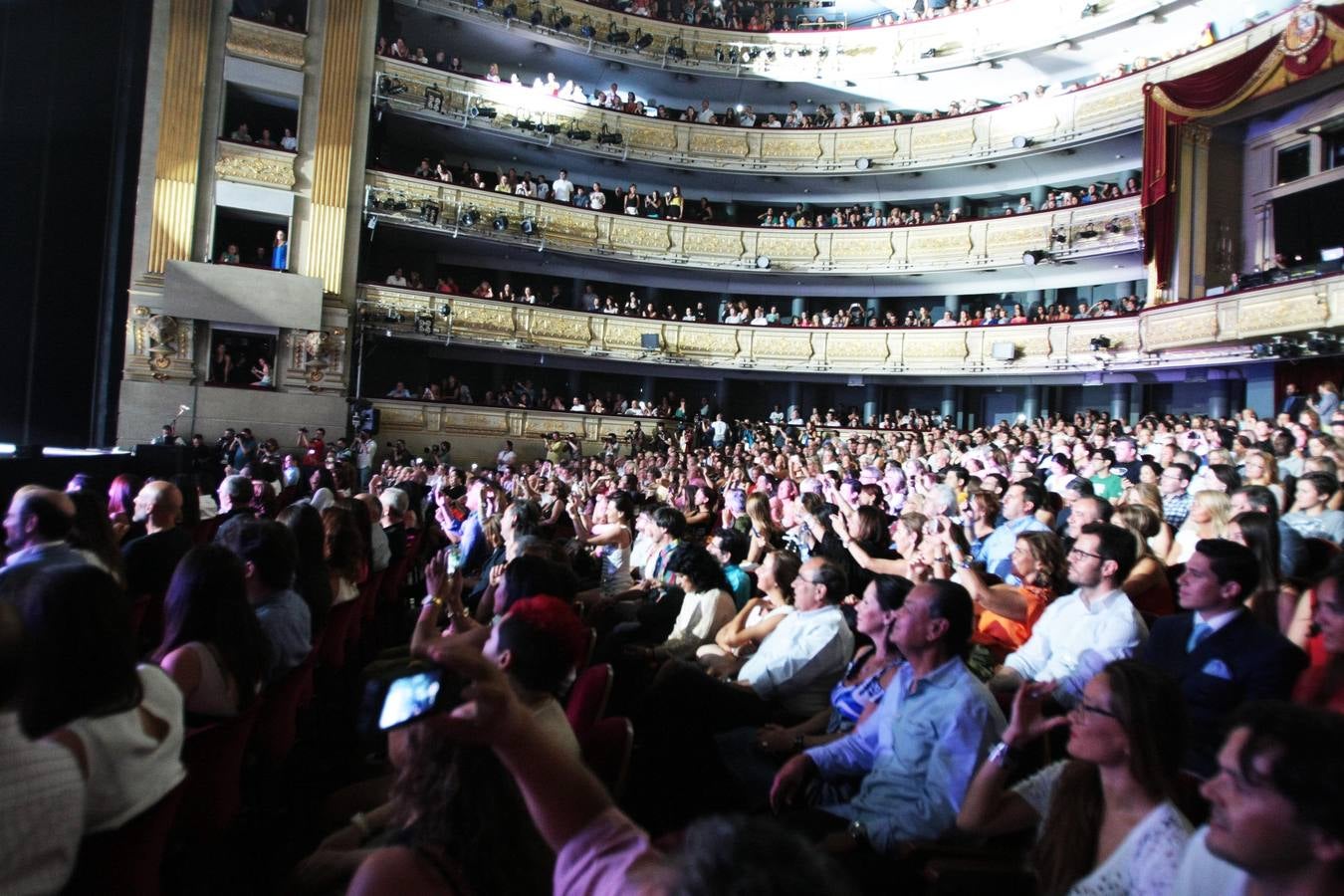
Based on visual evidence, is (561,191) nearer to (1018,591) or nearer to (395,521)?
(395,521)

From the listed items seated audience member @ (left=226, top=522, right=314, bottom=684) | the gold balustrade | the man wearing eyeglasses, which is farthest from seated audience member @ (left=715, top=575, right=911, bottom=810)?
the gold balustrade

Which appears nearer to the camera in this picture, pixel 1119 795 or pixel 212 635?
pixel 1119 795

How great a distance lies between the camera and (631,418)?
1689cm

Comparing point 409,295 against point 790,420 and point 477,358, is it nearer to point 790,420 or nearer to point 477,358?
point 477,358

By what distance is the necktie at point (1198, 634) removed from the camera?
7.75ft

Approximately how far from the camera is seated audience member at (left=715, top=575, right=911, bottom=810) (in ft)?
8.38

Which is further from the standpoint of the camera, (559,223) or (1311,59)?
(559,223)

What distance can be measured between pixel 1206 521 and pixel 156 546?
4643 mm

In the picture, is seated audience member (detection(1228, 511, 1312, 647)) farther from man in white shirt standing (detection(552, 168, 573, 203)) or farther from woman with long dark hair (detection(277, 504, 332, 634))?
man in white shirt standing (detection(552, 168, 573, 203))

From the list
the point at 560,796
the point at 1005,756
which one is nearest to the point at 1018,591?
the point at 1005,756

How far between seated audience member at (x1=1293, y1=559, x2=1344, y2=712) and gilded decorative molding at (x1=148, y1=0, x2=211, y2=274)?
613 inches

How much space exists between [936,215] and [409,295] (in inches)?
437

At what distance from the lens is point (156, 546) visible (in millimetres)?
3482

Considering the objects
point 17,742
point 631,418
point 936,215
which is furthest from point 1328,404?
point 17,742
